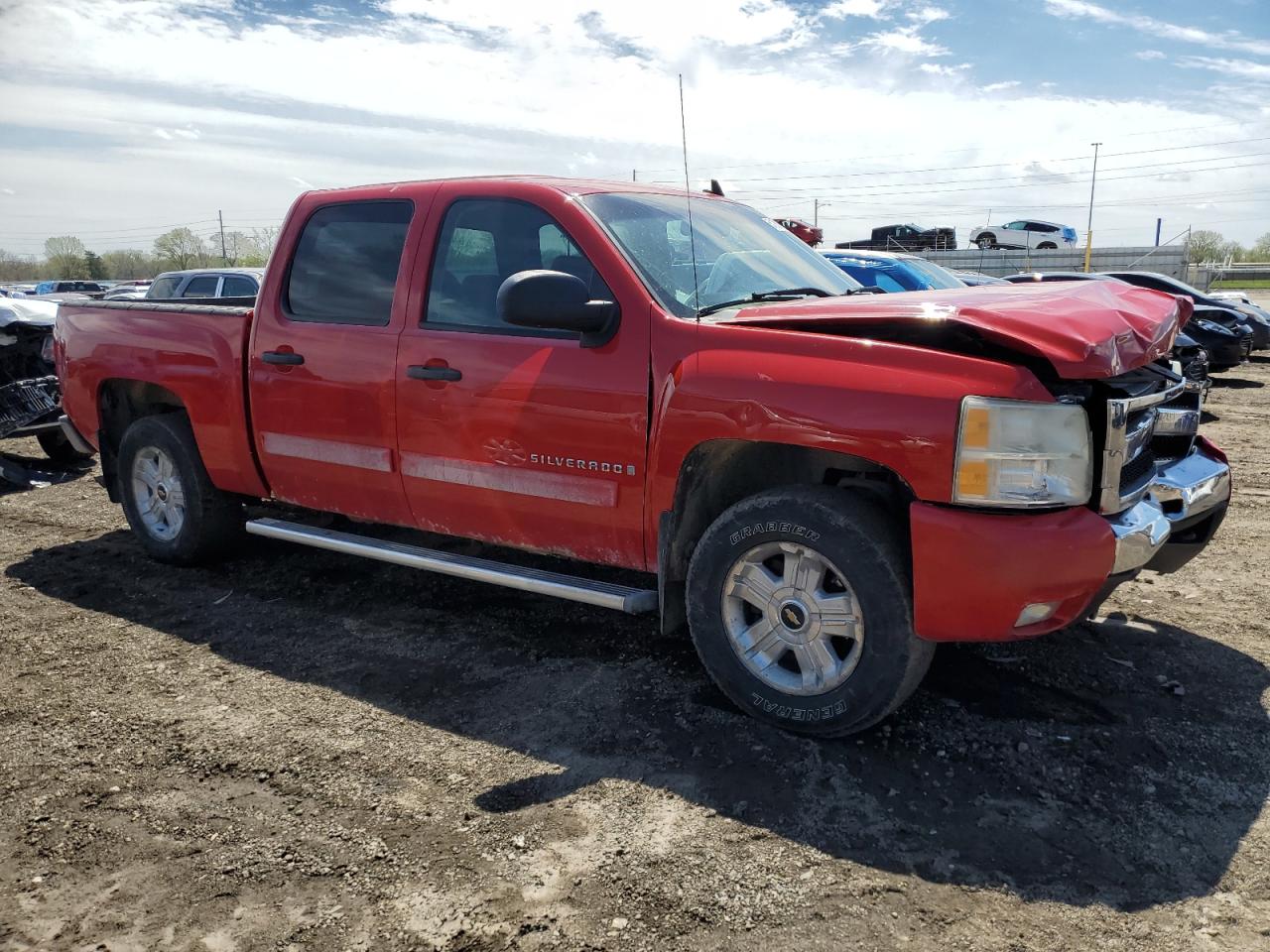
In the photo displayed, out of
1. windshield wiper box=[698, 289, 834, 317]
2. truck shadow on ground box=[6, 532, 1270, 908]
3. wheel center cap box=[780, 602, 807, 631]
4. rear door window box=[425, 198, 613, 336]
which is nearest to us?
truck shadow on ground box=[6, 532, 1270, 908]

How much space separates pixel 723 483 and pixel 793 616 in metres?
0.57

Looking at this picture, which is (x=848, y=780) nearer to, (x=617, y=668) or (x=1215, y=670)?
(x=617, y=668)

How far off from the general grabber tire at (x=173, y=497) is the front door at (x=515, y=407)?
161cm

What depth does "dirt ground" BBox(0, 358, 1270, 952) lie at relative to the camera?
253 centimetres

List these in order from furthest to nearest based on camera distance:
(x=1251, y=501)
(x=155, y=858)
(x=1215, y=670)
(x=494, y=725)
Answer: (x=1251, y=501)
(x=1215, y=670)
(x=494, y=725)
(x=155, y=858)

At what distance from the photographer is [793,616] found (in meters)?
3.35

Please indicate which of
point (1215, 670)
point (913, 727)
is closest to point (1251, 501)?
point (1215, 670)

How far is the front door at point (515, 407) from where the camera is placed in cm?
365

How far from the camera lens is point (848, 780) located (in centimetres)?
313

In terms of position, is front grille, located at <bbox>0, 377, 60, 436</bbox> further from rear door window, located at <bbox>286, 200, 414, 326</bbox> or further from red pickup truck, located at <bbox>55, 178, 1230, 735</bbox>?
rear door window, located at <bbox>286, 200, 414, 326</bbox>

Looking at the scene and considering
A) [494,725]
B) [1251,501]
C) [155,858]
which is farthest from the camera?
[1251,501]

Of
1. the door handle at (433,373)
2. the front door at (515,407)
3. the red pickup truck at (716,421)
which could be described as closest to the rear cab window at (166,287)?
the red pickup truck at (716,421)

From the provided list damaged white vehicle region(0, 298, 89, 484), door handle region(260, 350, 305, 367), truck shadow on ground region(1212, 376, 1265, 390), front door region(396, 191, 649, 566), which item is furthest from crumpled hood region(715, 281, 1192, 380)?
truck shadow on ground region(1212, 376, 1265, 390)

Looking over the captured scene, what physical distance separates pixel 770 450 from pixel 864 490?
0.37 m
